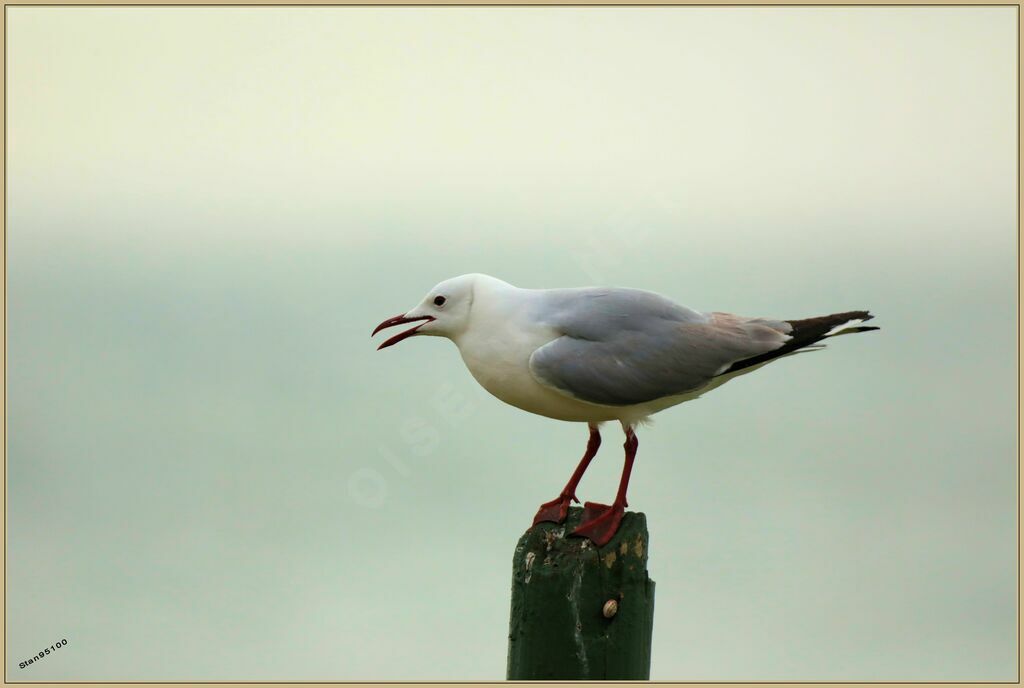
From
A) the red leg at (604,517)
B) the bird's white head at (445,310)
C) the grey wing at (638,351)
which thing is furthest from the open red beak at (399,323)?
the red leg at (604,517)

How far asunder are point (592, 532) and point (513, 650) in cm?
57

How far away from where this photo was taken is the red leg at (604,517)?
502cm

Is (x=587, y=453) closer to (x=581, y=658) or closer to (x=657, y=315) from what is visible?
(x=657, y=315)

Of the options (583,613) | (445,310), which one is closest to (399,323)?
(445,310)

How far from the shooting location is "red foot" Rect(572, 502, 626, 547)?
5.01 meters

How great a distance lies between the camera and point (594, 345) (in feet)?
17.8

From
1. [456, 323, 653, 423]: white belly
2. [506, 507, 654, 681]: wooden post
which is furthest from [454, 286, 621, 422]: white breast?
[506, 507, 654, 681]: wooden post

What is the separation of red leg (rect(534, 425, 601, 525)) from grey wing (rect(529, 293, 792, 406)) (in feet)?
1.57

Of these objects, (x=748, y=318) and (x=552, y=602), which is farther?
(x=748, y=318)

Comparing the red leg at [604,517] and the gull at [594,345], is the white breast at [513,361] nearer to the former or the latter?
the gull at [594,345]

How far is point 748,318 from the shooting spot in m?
5.82

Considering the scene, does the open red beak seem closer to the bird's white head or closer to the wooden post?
the bird's white head

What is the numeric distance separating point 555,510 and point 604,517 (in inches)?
12.5

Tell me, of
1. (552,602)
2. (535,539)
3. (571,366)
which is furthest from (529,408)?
(552,602)
